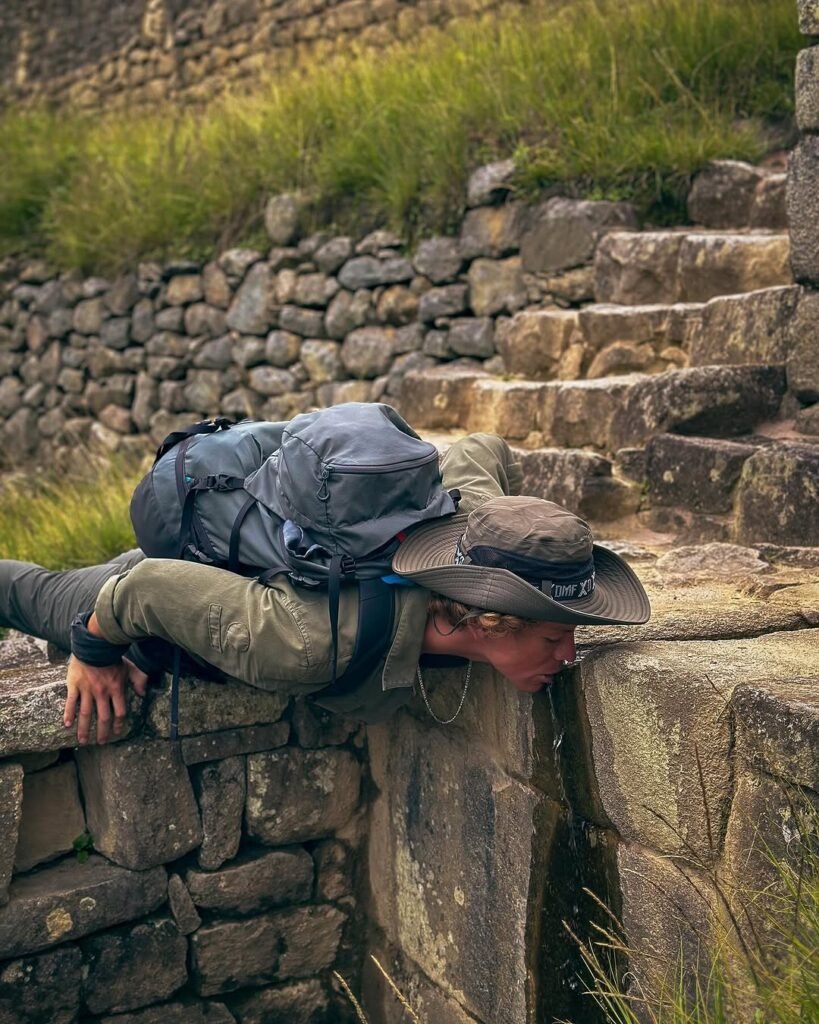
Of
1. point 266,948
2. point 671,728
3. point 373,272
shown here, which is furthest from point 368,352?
point 671,728

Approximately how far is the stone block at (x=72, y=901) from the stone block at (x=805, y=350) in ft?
7.85

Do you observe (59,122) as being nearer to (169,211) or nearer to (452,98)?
(169,211)

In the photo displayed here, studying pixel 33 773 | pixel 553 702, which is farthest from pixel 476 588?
pixel 33 773

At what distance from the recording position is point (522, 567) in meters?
2.30

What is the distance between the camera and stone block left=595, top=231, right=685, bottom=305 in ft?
16.3

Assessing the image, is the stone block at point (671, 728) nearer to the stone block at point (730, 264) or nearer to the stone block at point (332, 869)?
the stone block at point (332, 869)

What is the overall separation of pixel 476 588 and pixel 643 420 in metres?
1.99

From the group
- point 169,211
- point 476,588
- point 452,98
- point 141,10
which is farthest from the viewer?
point 141,10

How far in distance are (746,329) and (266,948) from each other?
2535 mm

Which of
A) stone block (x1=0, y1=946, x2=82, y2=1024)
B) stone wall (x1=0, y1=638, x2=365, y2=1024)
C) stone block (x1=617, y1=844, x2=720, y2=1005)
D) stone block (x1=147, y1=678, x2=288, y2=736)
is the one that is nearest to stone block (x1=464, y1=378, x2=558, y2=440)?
stone wall (x1=0, y1=638, x2=365, y2=1024)

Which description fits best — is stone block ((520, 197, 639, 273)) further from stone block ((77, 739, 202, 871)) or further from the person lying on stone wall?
stone block ((77, 739, 202, 871))

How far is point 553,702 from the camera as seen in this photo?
2.56 m

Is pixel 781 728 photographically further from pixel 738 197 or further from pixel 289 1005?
pixel 738 197

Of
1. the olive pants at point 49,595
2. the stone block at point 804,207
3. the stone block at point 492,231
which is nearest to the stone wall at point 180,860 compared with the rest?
the olive pants at point 49,595
